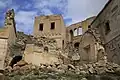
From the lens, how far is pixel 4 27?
1410cm

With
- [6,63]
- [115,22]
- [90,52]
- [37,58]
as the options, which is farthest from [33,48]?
[115,22]

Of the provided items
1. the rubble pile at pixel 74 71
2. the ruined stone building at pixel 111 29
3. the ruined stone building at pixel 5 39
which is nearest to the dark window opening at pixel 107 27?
the ruined stone building at pixel 111 29

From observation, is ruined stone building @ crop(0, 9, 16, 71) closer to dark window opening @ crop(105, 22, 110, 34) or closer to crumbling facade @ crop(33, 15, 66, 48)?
dark window opening @ crop(105, 22, 110, 34)

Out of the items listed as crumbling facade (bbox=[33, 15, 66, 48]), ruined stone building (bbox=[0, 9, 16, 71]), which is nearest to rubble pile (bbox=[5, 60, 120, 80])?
ruined stone building (bbox=[0, 9, 16, 71])

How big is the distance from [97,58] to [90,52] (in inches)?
44.0

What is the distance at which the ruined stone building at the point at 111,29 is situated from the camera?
14445 mm

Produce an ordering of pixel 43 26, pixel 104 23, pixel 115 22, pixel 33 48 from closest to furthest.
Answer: pixel 33 48 < pixel 115 22 < pixel 104 23 < pixel 43 26

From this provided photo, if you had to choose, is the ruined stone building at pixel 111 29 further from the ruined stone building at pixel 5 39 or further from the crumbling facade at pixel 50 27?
the crumbling facade at pixel 50 27

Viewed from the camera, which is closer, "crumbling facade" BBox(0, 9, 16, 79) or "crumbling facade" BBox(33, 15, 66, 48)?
"crumbling facade" BBox(0, 9, 16, 79)

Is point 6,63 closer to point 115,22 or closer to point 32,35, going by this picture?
point 115,22

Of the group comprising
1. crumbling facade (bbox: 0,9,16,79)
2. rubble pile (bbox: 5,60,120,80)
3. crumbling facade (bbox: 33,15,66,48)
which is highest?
crumbling facade (bbox: 33,15,66,48)

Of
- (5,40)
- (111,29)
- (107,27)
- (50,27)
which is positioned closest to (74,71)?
(5,40)

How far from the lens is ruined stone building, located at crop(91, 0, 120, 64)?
1445 cm

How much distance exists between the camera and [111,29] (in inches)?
615
